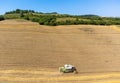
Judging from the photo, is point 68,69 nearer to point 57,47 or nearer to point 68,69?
point 68,69

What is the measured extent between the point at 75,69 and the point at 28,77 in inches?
188

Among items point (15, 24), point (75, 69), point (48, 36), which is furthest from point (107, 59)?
point (15, 24)

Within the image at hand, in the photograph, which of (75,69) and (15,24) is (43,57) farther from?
(15,24)

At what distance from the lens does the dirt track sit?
33.5 m

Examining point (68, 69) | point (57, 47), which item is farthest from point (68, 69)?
point (57, 47)

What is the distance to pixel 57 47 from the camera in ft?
131

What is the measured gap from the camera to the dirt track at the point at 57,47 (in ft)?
110

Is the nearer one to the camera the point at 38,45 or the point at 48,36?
the point at 38,45

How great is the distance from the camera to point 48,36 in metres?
45.3

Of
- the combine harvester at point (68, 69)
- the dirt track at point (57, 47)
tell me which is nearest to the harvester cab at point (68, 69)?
the combine harvester at point (68, 69)

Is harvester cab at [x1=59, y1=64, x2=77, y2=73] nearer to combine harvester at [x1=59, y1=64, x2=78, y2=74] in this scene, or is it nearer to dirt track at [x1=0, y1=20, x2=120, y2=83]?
combine harvester at [x1=59, y1=64, x2=78, y2=74]

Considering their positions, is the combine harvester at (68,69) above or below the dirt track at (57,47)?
below

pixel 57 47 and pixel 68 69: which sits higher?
pixel 57 47

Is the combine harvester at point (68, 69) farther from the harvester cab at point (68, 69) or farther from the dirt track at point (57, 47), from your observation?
the dirt track at point (57, 47)
